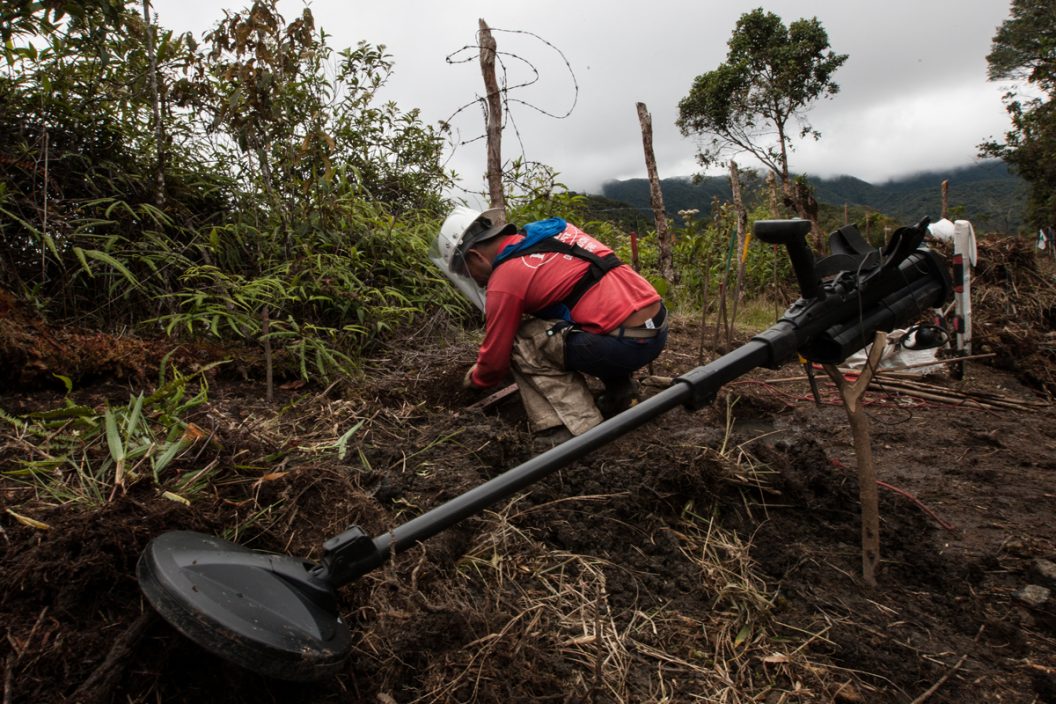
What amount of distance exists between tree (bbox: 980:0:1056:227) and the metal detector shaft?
22.9 m

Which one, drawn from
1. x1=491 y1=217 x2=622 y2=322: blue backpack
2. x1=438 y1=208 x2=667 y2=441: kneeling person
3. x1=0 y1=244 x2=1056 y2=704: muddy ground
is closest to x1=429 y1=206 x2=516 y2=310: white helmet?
x1=438 y1=208 x2=667 y2=441: kneeling person

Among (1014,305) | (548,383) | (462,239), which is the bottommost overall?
(1014,305)

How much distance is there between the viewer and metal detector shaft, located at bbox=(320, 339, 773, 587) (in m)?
1.11

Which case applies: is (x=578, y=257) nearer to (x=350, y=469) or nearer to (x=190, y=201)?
(x=350, y=469)

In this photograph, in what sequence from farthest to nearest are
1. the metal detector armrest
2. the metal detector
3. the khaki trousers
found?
the khaki trousers < the metal detector armrest < the metal detector

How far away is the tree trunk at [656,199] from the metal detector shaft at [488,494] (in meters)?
6.71

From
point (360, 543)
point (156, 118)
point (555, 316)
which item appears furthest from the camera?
point (156, 118)

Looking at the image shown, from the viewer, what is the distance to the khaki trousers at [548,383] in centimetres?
312

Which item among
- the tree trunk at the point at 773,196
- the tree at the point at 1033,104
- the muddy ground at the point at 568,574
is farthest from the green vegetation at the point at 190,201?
the tree at the point at 1033,104

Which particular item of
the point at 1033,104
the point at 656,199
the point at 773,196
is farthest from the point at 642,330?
the point at 1033,104

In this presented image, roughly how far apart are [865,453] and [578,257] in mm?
1716

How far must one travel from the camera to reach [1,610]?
121 cm

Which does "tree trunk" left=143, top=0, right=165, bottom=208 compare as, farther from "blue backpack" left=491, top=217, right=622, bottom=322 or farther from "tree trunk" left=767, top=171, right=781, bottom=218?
"tree trunk" left=767, top=171, right=781, bottom=218

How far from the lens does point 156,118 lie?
11.8 ft
